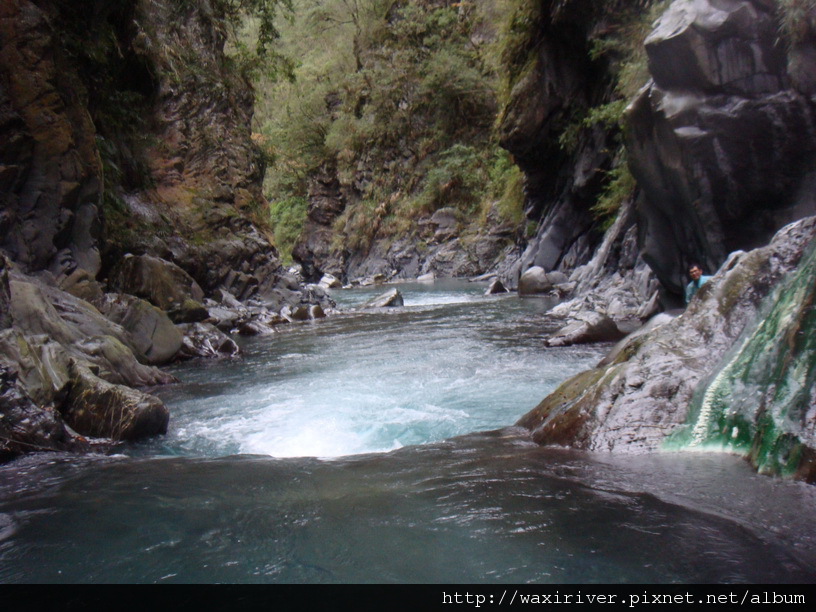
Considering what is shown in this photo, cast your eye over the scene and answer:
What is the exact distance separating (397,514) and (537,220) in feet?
69.6

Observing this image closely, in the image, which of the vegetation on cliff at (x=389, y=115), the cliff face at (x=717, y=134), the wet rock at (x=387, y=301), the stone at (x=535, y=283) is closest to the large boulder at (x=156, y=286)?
the wet rock at (x=387, y=301)

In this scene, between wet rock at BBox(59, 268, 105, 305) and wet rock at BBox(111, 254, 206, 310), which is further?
wet rock at BBox(111, 254, 206, 310)

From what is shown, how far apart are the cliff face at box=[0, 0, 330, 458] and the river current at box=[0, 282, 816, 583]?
3.25 ft

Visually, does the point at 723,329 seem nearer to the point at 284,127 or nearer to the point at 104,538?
the point at 104,538

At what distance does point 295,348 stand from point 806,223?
358 inches

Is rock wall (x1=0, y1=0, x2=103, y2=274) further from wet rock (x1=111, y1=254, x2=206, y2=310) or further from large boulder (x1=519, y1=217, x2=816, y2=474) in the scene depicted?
large boulder (x1=519, y1=217, x2=816, y2=474)

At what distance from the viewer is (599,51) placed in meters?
15.1

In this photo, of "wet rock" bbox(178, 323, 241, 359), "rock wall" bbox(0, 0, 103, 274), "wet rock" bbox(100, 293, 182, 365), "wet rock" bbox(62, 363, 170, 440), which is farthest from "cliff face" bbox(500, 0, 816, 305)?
"rock wall" bbox(0, 0, 103, 274)

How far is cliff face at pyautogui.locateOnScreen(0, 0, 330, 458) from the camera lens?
5672 millimetres

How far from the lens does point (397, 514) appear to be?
305 cm

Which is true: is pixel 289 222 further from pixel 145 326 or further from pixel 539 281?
pixel 145 326

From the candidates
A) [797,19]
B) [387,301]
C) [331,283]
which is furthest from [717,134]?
[331,283]

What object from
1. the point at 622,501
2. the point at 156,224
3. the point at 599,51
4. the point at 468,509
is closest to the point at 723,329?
the point at 622,501

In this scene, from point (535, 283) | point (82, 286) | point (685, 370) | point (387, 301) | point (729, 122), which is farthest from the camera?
point (535, 283)
